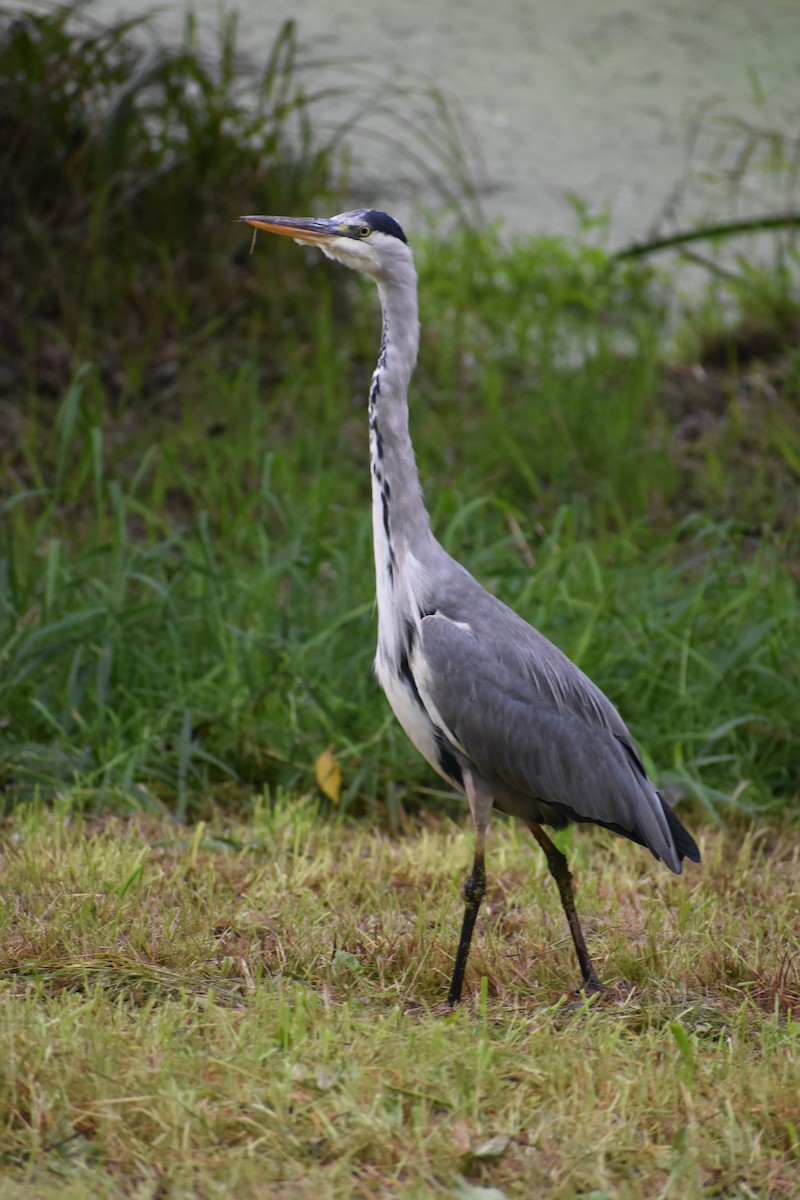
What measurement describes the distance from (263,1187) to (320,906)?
1338 millimetres

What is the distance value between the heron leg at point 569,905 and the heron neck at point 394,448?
0.77 meters

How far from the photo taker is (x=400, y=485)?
353 cm

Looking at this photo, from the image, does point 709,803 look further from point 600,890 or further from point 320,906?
point 320,906

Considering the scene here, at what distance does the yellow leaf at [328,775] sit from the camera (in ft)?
15.2

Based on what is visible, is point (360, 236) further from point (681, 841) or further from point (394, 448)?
point (681, 841)

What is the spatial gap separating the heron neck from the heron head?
50mm

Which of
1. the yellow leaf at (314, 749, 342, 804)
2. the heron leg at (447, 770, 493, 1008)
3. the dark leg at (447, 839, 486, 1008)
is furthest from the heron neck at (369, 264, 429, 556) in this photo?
the yellow leaf at (314, 749, 342, 804)

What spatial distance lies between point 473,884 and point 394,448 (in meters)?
1.03

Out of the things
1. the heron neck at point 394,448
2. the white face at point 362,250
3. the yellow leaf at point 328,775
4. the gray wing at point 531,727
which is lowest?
the yellow leaf at point 328,775

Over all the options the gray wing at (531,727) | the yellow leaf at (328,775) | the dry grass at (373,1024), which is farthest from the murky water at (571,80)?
the gray wing at (531,727)

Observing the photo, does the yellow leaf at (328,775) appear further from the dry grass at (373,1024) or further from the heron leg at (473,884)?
the heron leg at (473,884)

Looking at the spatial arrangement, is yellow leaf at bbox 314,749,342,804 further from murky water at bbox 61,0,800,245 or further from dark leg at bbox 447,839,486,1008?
murky water at bbox 61,0,800,245

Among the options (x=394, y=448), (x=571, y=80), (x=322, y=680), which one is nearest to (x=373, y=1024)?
(x=394, y=448)

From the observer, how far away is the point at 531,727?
349 centimetres
